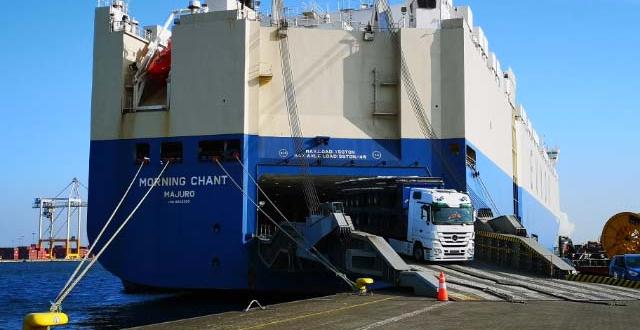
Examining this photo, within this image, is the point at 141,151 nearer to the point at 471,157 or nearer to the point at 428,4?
the point at 471,157

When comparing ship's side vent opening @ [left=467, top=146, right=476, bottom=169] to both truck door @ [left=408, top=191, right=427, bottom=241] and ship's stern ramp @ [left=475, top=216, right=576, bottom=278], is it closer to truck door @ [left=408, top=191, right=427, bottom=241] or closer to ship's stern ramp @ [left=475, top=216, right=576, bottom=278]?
ship's stern ramp @ [left=475, top=216, right=576, bottom=278]

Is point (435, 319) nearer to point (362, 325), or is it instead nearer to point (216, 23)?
point (362, 325)

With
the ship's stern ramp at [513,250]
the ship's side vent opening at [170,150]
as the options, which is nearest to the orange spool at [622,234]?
the ship's stern ramp at [513,250]

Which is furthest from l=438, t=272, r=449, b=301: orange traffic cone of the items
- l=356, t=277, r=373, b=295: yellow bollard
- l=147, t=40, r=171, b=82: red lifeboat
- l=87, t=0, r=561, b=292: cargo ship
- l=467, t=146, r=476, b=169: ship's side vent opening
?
l=147, t=40, r=171, b=82: red lifeboat

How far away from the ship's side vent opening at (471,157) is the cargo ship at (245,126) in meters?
0.19

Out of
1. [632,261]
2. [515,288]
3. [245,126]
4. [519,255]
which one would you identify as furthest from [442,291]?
[632,261]

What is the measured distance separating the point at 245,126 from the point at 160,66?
213 inches

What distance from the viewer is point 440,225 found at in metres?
22.9

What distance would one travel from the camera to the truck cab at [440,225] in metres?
22.9

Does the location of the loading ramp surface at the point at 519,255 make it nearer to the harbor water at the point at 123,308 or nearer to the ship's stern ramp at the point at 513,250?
the ship's stern ramp at the point at 513,250

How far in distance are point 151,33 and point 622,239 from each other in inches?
1038

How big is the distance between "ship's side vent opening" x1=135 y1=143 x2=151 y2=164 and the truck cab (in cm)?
1057

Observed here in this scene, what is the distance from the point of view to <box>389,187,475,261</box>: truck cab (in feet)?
75.1

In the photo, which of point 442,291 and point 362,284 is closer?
point 442,291
